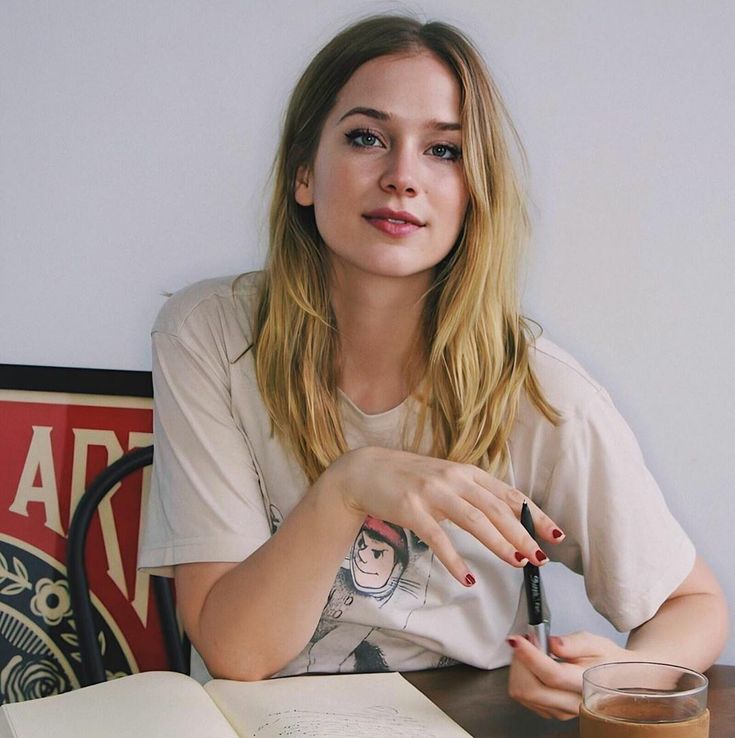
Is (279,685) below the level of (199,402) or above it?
below

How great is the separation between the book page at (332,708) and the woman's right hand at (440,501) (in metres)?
0.11

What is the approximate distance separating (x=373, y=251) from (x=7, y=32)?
731 millimetres

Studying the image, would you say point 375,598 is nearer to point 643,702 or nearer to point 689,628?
point 689,628

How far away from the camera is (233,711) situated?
0.86 metres

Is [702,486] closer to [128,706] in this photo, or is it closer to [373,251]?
[373,251]

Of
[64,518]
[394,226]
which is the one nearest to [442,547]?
[394,226]

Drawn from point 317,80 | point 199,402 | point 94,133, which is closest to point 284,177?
point 317,80

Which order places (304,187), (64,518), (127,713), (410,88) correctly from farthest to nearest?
(64,518) < (304,187) < (410,88) < (127,713)

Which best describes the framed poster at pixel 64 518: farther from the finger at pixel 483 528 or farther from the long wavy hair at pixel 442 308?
the finger at pixel 483 528

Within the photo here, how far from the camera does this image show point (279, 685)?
92 cm

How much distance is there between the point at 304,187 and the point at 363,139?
0.11 meters

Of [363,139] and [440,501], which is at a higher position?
[363,139]

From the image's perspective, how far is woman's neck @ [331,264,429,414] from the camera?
1148 mm

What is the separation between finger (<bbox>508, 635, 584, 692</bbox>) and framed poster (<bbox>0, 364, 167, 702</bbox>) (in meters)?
0.78
